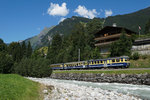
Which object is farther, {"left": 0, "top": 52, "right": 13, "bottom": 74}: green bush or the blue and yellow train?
{"left": 0, "top": 52, "right": 13, "bottom": 74}: green bush

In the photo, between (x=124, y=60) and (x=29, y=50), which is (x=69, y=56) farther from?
(x=29, y=50)

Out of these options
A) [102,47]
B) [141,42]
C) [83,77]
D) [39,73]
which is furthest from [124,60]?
[102,47]

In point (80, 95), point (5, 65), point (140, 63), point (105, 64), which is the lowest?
point (80, 95)

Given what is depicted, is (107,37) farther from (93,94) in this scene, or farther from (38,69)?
(93,94)

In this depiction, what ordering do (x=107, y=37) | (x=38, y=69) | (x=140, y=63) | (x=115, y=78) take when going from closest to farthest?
(x=115, y=78)
(x=140, y=63)
(x=38, y=69)
(x=107, y=37)

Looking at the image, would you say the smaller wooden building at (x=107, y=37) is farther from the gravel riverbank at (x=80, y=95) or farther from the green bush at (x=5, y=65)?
the gravel riverbank at (x=80, y=95)

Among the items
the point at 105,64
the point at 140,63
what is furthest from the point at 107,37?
the point at 105,64

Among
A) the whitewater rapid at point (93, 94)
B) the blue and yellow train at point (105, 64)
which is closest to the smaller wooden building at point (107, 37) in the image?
the blue and yellow train at point (105, 64)

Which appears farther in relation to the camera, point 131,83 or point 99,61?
point 99,61

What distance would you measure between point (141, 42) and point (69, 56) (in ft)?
82.5

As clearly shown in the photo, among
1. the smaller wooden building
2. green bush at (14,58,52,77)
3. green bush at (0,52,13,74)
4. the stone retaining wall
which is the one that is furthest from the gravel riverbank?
green bush at (0,52,13,74)

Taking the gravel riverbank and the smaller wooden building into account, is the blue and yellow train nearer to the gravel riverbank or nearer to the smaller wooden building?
the smaller wooden building

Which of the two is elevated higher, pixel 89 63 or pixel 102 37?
pixel 102 37

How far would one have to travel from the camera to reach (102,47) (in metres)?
54.8
